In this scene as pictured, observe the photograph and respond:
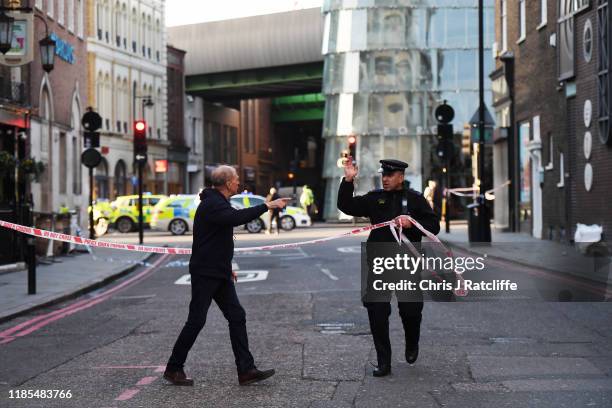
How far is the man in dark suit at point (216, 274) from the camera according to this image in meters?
8.43

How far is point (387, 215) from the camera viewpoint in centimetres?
896

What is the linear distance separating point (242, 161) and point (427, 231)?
81324 millimetres

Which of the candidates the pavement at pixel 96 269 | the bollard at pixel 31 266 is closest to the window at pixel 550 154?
the pavement at pixel 96 269

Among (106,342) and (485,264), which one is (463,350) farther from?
(106,342)

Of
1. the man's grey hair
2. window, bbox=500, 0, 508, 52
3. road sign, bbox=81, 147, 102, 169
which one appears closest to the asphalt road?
the man's grey hair

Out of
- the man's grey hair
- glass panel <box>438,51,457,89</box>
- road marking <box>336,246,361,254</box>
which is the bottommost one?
road marking <box>336,246,361,254</box>

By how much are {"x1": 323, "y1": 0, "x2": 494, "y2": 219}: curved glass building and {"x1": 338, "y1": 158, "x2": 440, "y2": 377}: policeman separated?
2040 inches

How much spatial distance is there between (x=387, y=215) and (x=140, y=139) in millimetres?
24580

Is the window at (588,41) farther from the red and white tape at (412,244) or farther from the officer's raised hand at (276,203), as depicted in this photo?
the officer's raised hand at (276,203)

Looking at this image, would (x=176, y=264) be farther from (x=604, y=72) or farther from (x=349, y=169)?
(x=349, y=169)

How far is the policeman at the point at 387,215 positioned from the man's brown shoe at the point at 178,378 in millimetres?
1491

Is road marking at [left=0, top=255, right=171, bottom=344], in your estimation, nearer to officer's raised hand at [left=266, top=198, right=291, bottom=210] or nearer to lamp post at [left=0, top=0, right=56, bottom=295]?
lamp post at [left=0, top=0, right=56, bottom=295]

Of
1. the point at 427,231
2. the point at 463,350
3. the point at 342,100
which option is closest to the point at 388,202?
the point at 427,231

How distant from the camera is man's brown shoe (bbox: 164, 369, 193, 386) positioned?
27.7 ft
